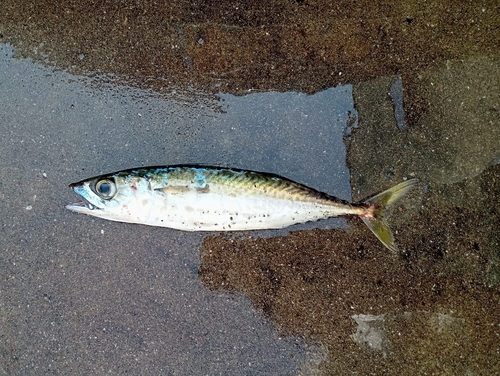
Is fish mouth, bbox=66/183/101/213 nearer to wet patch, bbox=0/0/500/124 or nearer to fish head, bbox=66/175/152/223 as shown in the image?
fish head, bbox=66/175/152/223

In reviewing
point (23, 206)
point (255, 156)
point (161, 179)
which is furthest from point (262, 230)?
point (23, 206)

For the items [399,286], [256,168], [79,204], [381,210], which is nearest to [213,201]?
[256,168]

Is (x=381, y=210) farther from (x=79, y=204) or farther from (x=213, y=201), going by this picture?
(x=79, y=204)

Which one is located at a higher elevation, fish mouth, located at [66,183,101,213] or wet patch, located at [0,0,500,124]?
wet patch, located at [0,0,500,124]

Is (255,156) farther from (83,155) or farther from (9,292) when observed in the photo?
(9,292)

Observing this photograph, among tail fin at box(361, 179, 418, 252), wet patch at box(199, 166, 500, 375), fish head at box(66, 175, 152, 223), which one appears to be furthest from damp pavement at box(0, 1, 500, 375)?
fish head at box(66, 175, 152, 223)

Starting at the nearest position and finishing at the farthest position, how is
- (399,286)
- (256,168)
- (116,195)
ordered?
(116,195)
(399,286)
(256,168)

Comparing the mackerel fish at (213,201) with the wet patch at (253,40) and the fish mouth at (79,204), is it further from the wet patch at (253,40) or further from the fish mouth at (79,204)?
the wet patch at (253,40)
